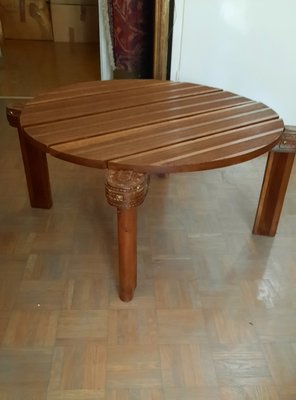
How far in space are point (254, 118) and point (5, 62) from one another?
313 centimetres

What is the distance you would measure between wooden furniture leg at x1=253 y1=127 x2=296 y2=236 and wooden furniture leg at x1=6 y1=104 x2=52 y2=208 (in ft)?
3.02

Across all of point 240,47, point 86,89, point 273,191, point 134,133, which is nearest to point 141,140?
point 134,133

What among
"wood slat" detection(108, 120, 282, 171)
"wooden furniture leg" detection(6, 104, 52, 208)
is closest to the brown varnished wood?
"wooden furniture leg" detection(6, 104, 52, 208)

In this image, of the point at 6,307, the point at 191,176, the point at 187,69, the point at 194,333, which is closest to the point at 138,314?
the point at 194,333

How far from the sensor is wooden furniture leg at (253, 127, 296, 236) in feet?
4.46

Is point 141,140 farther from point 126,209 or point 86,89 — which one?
point 86,89

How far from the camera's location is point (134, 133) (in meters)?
1.24

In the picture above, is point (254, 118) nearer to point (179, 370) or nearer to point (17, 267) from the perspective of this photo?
point (179, 370)

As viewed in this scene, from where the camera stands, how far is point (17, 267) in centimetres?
144

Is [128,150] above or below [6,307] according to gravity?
above

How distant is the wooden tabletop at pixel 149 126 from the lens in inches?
43.4

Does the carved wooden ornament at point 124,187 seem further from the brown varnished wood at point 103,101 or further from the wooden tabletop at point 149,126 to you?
the brown varnished wood at point 103,101

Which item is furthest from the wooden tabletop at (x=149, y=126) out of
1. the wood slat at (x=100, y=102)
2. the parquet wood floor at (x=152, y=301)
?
the parquet wood floor at (x=152, y=301)

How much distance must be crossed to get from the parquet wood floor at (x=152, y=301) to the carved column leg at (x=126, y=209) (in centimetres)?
10
